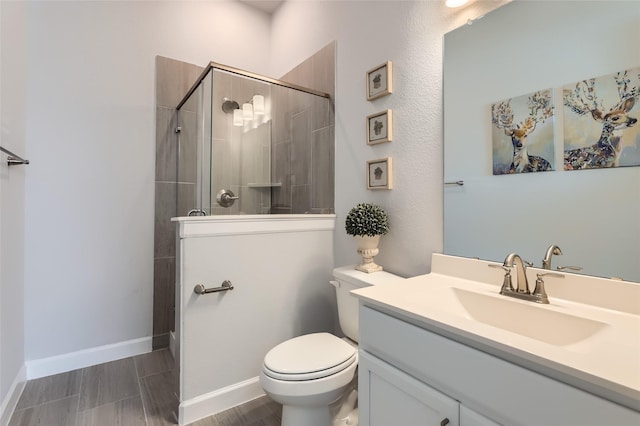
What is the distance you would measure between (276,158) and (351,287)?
1.12m

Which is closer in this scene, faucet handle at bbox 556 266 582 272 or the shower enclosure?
faucet handle at bbox 556 266 582 272

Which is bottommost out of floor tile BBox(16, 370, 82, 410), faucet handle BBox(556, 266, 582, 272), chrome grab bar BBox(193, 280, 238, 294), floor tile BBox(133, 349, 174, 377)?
floor tile BBox(133, 349, 174, 377)

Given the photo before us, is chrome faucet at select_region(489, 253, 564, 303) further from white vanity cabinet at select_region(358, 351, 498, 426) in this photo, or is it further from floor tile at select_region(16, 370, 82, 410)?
floor tile at select_region(16, 370, 82, 410)

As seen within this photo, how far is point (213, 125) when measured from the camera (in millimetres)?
1850

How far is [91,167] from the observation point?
6.90 feet

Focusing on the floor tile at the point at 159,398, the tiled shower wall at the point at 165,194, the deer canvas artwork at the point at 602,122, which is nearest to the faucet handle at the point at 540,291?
the deer canvas artwork at the point at 602,122

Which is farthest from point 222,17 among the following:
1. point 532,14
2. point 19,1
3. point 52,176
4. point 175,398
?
point 175,398

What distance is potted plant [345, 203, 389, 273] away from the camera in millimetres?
1588

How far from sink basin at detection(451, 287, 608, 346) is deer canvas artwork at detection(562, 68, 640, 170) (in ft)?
1.66

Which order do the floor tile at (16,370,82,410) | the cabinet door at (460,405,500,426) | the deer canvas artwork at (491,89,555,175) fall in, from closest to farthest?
the cabinet door at (460,405,500,426), the deer canvas artwork at (491,89,555,175), the floor tile at (16,370,82,410)

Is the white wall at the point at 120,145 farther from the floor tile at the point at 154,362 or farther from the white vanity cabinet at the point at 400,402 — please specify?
the white vanity cabinet at the point at 400,402

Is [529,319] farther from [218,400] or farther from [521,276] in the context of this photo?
[218,400]

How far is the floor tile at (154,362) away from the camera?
202 cm

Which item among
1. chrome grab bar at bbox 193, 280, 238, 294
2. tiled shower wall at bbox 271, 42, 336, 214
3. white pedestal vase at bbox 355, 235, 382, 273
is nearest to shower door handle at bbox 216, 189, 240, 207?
tiled shower wall at bbox 271, 42, 336, 214
